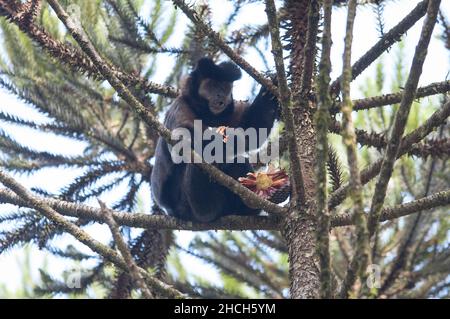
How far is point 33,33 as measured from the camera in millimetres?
6043

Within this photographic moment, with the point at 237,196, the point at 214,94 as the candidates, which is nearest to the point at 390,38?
the point at 237,196

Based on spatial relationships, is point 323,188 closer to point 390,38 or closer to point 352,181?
point 352,181

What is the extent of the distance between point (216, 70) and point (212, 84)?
0.15 meters

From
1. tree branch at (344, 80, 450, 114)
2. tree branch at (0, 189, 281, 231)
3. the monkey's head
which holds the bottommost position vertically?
tree branch at (0, 189, 281, 231)

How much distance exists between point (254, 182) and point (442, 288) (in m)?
4.51

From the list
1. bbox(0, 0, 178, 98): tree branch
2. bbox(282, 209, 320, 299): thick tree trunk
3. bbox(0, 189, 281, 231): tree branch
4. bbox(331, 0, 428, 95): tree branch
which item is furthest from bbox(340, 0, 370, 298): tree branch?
bbox(0, 0, 178, 98): tree branch

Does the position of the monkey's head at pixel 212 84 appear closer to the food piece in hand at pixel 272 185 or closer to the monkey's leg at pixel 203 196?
the monkey's leg at pixel 203 196

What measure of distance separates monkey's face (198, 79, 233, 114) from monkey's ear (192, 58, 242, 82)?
0.20 ft

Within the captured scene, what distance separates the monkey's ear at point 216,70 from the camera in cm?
744

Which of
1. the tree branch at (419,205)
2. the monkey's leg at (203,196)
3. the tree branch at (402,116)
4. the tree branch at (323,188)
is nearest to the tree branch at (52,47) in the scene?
the monkey's leg at (203,196)

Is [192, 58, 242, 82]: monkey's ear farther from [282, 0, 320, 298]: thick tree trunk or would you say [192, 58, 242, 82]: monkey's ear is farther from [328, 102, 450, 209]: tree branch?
[328, 102, 450, 209]: tree branch

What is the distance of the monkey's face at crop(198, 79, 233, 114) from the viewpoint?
7367mm

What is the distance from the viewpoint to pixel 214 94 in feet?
24.2
